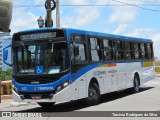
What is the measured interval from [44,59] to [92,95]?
8.95ft

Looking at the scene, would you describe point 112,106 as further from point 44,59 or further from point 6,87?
point 6,87

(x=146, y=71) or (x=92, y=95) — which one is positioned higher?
(x=146, y=71)

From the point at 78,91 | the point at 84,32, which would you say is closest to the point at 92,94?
the point at 78,91

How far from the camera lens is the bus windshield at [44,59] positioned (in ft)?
39.5

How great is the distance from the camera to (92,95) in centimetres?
1378

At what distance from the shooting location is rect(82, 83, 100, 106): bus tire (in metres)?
13.5

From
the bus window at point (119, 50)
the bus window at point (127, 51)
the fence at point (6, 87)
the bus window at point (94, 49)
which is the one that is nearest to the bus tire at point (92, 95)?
the bus window at point (94, 49)

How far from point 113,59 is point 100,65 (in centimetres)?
162

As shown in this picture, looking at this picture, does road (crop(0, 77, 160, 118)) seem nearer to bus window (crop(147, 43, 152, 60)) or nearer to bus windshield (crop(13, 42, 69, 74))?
bus windshield (crop(13, 42, 69, 74))

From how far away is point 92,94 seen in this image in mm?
13797

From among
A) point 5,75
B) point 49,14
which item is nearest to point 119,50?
point 49,14

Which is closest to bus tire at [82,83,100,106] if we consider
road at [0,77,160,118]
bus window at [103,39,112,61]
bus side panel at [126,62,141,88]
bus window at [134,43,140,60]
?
road at [0,77,160,118]

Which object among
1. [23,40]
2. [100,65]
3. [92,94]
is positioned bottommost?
[92,94]

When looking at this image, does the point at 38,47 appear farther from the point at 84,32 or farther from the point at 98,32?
the point at 98,32
